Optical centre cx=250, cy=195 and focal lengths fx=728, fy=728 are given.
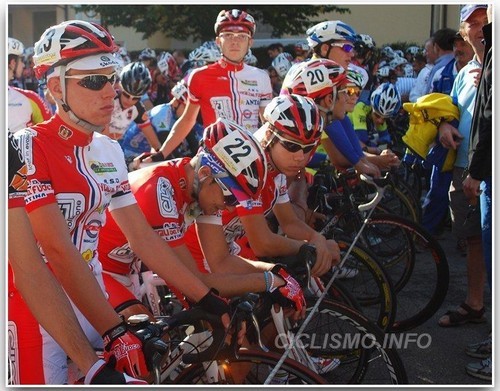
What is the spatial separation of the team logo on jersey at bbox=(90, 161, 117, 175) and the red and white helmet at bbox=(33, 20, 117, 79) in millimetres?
413

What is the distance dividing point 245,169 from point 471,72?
2590mm

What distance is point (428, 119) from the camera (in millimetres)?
5578

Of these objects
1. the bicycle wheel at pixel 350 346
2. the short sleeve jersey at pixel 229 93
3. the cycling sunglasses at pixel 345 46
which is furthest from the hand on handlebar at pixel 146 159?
the bicycle wheel at pixel 350 346

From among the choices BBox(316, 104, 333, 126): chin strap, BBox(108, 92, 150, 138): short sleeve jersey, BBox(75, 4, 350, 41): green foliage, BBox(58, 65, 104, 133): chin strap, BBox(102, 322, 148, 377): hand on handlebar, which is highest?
BBox(75, 4, 350, 41): green foliage

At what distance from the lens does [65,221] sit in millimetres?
2705

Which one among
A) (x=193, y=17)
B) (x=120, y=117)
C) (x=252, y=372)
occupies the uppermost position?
(x=193, y=17)

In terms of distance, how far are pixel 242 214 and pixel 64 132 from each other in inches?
47.0

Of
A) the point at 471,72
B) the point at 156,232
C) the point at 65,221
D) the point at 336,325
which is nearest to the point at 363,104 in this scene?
the point at 471,72

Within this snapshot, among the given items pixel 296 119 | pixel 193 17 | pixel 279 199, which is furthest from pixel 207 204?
pixel 193 17

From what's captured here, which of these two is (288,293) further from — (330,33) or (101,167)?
(330,33)

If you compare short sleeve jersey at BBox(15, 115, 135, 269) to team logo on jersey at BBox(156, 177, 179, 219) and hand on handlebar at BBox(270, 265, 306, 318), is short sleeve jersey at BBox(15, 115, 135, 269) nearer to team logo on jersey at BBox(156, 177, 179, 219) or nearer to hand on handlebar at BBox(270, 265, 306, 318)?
team logo on jersey at BBox(156, 177, 179, 219)

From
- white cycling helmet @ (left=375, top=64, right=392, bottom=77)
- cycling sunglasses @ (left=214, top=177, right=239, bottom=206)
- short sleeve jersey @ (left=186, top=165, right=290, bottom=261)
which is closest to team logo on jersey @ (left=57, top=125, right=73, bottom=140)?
cycling sunglasses @ (left=214, top=177, right=239, bottom=206)

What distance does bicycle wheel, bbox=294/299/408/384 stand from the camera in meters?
3.71

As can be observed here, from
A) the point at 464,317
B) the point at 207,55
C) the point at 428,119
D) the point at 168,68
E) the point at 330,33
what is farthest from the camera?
the point at 168,68
